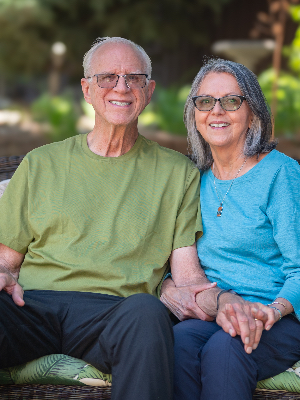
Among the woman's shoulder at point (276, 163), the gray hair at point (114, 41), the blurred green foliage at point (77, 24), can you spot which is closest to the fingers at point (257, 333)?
the woman's shoulder at point (276, 163)

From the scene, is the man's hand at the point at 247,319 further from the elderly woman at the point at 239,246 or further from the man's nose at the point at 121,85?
the man's nose at the point at 121,85

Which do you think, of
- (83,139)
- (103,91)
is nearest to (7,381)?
(83,139)

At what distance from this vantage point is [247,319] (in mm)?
1843

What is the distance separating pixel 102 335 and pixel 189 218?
724mm

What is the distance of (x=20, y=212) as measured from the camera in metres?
2.34

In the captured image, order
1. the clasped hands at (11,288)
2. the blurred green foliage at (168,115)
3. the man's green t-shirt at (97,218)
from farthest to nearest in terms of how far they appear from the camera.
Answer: the blurred green foliage at (168,115), the man's green t-shirt at (97,218), the clasped hands at (11,288)

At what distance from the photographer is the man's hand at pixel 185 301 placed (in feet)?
7.02

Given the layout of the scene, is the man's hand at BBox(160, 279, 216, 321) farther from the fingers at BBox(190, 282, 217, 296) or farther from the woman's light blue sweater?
the woman's light blue sweater

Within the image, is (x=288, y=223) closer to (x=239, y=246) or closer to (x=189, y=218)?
(x=239, y=246)

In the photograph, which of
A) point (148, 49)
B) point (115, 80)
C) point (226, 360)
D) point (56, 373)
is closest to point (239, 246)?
point (226, 360)

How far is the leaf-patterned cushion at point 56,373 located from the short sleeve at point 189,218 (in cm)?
67

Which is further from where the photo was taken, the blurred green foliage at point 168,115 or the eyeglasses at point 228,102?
the blurred green foliage at point 168,115

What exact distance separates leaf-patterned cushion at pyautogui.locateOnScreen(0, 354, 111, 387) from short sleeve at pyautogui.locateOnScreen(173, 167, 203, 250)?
0.67 meters

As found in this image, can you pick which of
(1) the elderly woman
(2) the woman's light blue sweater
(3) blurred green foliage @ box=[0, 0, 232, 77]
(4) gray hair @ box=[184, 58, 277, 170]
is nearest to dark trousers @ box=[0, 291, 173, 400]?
(1) the elderly woman
